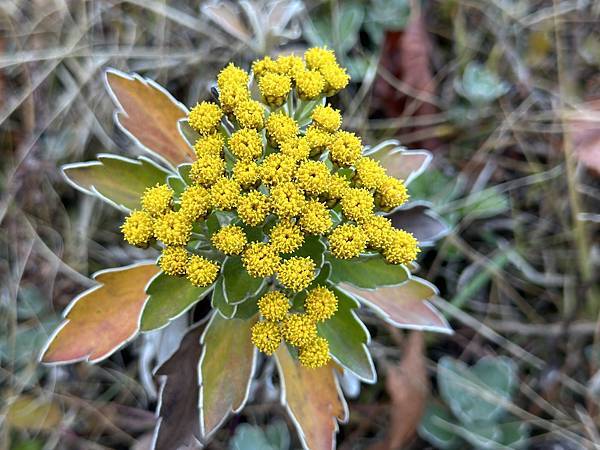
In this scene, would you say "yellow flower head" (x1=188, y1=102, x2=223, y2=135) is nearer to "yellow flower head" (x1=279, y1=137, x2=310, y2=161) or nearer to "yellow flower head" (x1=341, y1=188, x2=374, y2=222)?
"yellow flower head" (x1=279, y1=137, x2=310, y2=161)

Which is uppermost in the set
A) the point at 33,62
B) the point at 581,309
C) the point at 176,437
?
the point at 33,62

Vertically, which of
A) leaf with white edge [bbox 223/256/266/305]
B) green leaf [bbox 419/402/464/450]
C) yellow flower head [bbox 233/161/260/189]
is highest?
yellow flower head [bbox 233/161/260/189]

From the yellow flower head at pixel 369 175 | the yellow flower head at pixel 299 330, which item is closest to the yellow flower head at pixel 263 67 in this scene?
the yellow flower head at pixel 369 175

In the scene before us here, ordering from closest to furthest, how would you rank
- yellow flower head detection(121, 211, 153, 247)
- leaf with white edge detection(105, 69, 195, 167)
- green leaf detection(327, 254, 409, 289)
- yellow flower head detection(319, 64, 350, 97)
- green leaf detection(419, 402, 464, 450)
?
yellow flower head detection(121, 211, 153, 247) → green leaf detection(327, 254, 409, 289) → yellow flower head detection(319, 64, 350, 97) → leaf with white edge detection(105, 69, 195, 167) → green leaf detection(419, 402, 464, 450)

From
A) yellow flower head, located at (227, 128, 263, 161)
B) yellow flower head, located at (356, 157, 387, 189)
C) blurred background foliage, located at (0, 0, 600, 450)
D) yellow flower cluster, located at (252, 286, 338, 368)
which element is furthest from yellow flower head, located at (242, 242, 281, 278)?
blurred background foliage, located at (0, 0, 600, 450)

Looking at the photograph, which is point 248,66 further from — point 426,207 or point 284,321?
point 284,321

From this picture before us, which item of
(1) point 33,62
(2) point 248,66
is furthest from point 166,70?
(1) point 33,62

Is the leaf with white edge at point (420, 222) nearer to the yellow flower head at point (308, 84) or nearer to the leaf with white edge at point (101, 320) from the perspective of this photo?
the yellow flower head at point (308, 84)
